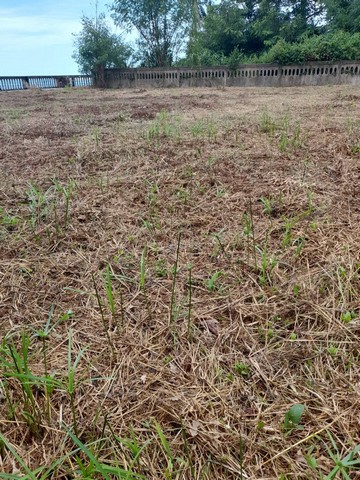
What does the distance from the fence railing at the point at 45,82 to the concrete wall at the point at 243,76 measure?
141cm

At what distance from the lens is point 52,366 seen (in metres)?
0.89

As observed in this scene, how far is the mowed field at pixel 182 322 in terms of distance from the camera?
699 millimetres

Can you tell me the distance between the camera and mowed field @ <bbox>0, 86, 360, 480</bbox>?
70 cm

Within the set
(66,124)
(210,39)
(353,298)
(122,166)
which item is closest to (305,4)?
(210,39)

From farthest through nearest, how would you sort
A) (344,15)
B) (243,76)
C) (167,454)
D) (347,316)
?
(243,76) → (344,15) → (347,316) → (167,454)

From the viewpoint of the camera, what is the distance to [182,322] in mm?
1053

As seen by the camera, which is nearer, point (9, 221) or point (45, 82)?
point (9, 221)

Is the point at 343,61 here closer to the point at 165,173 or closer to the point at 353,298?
the point at 165,173

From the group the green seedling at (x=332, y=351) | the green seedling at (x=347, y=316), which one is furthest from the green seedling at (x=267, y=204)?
the green seedling at (x=332, y=351)

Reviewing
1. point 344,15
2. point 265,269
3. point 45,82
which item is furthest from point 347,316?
point 45,82

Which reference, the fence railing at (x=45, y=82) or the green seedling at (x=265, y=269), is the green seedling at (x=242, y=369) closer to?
the green seedling at (x=265, y=269)

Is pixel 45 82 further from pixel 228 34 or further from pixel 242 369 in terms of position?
pixel 242 369

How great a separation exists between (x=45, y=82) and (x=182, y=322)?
16.6 meters

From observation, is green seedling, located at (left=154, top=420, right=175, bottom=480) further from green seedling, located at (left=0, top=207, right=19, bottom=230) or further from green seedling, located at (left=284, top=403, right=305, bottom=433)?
green seedling, located at (left=0, top=207, right=19, bottom=230)
